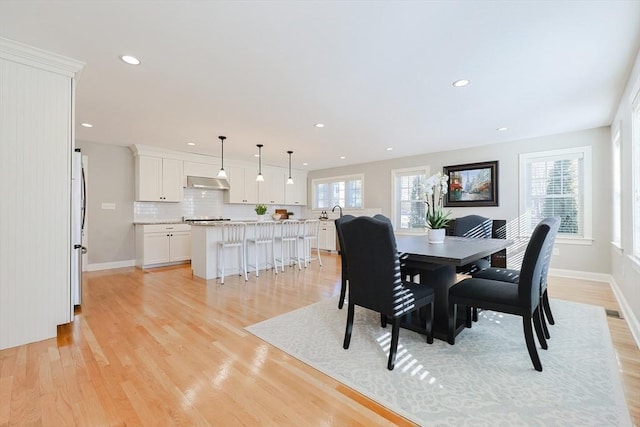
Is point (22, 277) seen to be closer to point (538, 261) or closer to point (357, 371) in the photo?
point (357, 371)

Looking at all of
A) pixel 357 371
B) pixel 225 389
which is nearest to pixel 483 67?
pixel 357 371

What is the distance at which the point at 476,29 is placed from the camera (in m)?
1.98

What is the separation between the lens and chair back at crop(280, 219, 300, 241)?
16.9 feet

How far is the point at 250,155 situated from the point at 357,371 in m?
5.33

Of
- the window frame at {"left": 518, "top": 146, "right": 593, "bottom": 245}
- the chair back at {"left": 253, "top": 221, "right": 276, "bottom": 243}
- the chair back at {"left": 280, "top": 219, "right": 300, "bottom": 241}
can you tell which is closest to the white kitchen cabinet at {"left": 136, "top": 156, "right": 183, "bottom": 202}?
the chair back at {"left": 253, "top": 221, "right": 276, "bottom": 243}

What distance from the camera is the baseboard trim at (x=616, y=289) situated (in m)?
2.35

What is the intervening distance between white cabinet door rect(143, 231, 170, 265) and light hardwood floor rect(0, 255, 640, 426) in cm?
209

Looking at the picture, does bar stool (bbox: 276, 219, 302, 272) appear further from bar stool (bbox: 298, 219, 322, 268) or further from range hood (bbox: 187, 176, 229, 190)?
range hood (bbox: 187, 176, 229, 190)

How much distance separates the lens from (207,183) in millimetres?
6289

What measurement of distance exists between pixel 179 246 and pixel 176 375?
4.30 m

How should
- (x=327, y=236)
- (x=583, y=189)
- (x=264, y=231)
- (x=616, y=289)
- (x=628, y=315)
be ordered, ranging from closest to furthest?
1. (x=628, y=315)
2. (x=616, y=289)
3. (x=583, y=189)
4. (x=264, y=231)
5. (x=327, y=236)

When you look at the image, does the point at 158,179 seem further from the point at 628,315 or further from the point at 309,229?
the point at 628,315

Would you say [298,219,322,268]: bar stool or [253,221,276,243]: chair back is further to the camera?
[298,219,322,268]: bar stool

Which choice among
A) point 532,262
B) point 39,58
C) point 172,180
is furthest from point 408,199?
point 39,58
